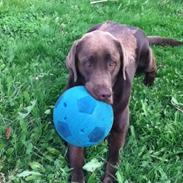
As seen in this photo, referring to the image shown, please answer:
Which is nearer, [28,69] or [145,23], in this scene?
[28,69]

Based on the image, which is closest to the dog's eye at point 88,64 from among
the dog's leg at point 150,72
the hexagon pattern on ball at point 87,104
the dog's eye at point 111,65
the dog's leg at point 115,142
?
the dog's eye at point 111,65

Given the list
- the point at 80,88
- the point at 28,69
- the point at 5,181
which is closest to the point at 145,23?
the point at 28,69

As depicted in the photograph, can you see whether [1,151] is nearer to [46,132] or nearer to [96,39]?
[46,132]

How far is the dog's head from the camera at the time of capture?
4035 millimetres

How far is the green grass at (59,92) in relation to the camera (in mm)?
4289

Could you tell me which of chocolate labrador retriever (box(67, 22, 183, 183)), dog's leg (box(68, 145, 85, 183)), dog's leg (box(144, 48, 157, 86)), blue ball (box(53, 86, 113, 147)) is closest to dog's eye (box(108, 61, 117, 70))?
chocolate labrador retriever (box(67, 22, 183, 183))

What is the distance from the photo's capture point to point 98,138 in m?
4.11

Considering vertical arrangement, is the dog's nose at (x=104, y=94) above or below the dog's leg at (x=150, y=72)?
above

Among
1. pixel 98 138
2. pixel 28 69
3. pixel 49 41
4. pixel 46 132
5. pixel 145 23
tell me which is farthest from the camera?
pixel 145 23

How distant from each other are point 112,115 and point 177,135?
2.52 feet

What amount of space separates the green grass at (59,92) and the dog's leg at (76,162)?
7 centimetres

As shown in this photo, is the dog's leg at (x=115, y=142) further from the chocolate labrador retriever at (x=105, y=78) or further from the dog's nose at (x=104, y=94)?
the dog's nose at (x=104, y=94)

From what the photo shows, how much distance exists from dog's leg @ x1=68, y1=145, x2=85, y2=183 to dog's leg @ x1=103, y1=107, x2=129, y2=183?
20 cm

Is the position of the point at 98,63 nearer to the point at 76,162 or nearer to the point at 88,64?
the point at 88,64
